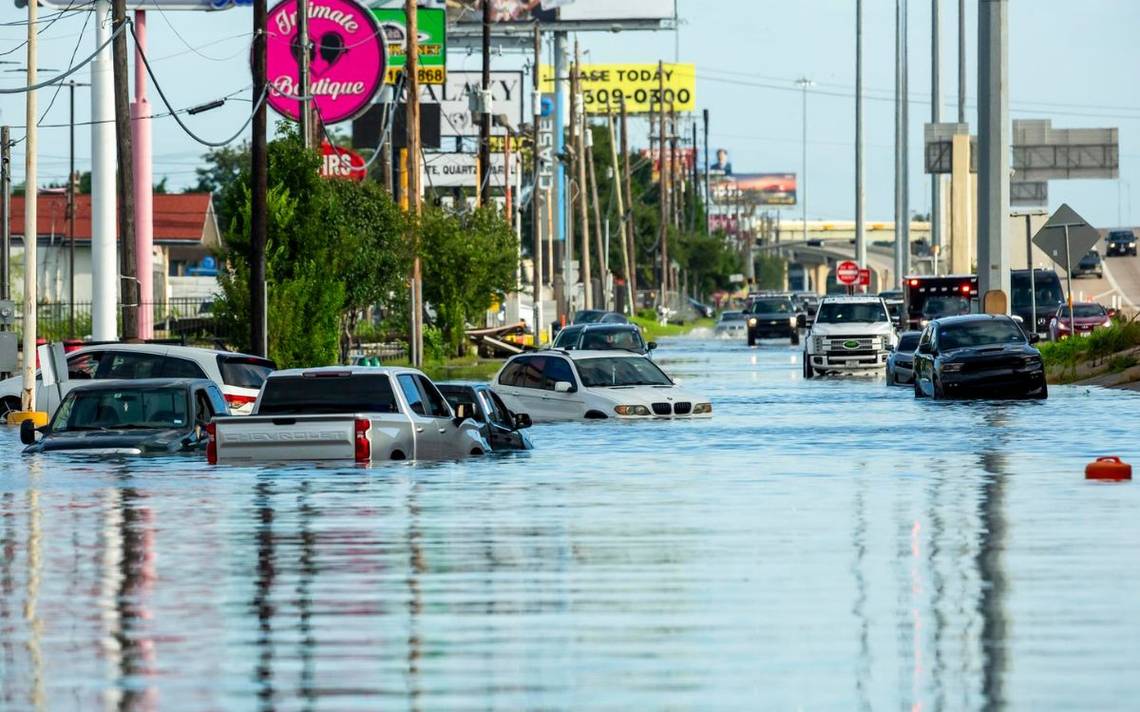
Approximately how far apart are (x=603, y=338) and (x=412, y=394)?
27.6m

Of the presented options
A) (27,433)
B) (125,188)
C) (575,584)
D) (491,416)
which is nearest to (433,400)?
(491,416)

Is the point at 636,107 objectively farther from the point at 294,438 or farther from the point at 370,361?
the point at 294,438

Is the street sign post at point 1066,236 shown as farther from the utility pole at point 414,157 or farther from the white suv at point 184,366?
the white suv at point 184,366

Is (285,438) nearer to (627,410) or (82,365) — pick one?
(627,410)

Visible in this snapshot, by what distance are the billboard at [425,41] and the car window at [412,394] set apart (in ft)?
215

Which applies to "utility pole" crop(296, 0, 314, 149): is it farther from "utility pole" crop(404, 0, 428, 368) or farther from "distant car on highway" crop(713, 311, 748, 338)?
"distant car on highway" crop(713, 311, 748, 338)

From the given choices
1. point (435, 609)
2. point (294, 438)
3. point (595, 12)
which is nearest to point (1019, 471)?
point (294, 438)

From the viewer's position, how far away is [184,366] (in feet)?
109

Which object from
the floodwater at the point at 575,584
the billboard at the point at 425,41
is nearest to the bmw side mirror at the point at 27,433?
the floodwater at the point at 575,584

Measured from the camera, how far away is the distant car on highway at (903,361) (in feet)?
162

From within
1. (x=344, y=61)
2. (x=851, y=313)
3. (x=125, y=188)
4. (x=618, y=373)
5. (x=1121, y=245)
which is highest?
(x=344, y=61)

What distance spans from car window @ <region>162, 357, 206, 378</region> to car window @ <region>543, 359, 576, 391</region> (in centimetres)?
583

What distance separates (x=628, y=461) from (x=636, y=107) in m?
172

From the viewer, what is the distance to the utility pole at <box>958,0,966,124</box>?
272 ft
